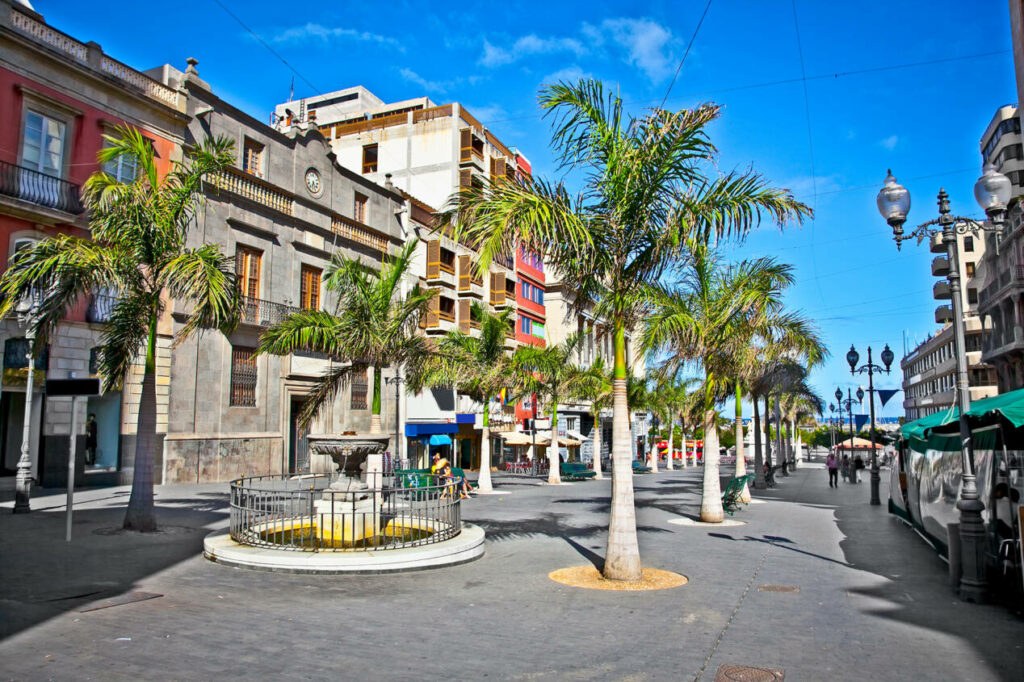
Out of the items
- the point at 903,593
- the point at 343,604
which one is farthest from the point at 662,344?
Answer: the point at 343,604

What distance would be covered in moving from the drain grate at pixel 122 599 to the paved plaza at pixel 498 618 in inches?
2.6

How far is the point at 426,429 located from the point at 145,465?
2776 centimetres

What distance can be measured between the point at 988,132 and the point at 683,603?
5950cm

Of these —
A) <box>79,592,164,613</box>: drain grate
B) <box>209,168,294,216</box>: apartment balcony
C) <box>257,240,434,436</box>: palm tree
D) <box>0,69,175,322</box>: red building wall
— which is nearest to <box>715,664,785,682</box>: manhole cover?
<box>79,592,164,613</box>: drain grate

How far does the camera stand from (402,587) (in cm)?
963

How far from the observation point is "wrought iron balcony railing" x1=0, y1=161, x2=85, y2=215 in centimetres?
2114

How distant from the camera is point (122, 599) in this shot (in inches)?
336

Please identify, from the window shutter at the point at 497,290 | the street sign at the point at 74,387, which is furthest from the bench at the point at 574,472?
the street sign at the point at 74,387

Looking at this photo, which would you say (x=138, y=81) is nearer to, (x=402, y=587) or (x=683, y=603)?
(x=402, y=587)

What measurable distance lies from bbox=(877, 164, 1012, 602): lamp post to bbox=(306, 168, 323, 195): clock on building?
28.5 m

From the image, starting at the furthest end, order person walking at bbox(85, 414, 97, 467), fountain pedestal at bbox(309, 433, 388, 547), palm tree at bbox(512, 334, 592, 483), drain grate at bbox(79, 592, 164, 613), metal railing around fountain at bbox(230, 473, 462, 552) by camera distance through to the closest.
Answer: palm tree at bbox(512, 334, 592, 483)
person walking at bbox(85, 414, 97, 467)
fountain pedestal at bbox(309, 433, 388, 547)
metal railing around fountain at bbox(230, 473, 462, 552)
drain grate at bbox(79, 592, 164, 613)

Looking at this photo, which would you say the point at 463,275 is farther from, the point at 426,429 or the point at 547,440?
the point at 547,440

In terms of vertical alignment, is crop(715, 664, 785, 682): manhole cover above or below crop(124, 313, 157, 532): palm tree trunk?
below

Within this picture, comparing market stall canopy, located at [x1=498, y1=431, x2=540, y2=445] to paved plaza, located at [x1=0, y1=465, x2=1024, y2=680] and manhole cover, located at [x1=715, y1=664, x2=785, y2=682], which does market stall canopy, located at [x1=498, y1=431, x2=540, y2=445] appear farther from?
manhole cover, located at [x1=715, y1=664, x2=785, y2=682]
